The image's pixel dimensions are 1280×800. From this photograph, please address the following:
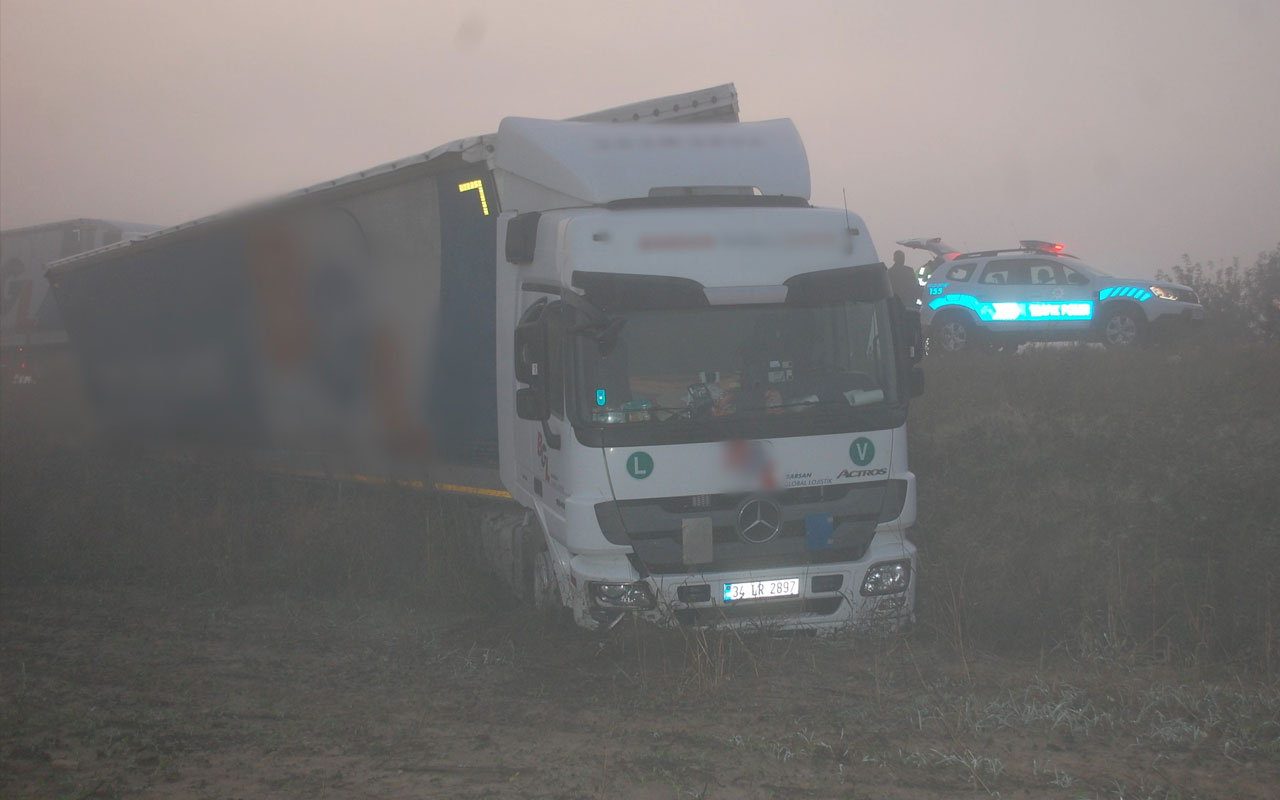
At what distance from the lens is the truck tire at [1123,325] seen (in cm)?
1648

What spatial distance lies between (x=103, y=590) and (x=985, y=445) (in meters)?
7.78

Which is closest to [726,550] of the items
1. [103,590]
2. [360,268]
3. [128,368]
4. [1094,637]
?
[1094,637]

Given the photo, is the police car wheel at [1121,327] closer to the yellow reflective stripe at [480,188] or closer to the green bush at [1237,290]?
the green bush at [1237,290]

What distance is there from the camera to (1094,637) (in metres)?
6.98

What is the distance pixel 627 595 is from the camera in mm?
6672

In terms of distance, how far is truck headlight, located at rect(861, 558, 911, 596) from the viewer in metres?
6.88

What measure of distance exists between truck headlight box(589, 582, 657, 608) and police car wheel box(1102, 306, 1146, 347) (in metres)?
12.0

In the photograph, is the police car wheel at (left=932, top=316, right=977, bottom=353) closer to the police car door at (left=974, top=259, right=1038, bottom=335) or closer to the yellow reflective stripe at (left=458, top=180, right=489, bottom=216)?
the police car door at (left=974, top=259, right=1038, bottom=335)

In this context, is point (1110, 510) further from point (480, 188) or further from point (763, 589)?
point (480, 188)

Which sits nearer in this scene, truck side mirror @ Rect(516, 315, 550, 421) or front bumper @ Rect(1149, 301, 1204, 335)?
truck side mirror @ Rect(516, 315, 550, 421)

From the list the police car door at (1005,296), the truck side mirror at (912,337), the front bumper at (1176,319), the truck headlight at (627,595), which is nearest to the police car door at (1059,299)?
the police car door at (1005,296)

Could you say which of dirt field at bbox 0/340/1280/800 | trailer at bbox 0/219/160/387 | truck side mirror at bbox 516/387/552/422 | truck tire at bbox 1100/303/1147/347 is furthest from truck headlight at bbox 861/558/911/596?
trailer at bbox 0/219/160/387

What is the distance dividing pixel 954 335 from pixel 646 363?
12543 millimetres

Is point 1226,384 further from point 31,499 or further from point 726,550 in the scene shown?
point 31,499
